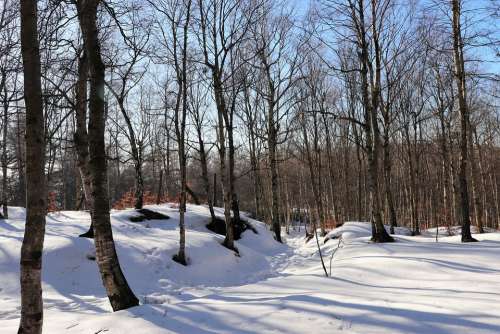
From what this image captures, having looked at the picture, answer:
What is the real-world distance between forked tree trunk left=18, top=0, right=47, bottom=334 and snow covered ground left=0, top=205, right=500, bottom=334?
0.72m

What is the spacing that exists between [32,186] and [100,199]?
1.73 metres

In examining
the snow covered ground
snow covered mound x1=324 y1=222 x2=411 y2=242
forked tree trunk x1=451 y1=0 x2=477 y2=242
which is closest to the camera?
the snow covered ground

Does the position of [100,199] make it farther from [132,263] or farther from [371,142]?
[371,142]

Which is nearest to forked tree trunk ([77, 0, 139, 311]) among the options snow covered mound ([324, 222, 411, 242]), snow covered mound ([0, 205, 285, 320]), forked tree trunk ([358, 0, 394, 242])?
snow covered mound ([0, 205, 285, 320])

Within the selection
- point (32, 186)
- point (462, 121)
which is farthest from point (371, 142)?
point (32, 186)

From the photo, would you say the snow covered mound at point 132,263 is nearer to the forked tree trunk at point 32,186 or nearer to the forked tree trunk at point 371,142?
the forked tree trunk at point 32,186

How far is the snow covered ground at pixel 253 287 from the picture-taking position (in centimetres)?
407

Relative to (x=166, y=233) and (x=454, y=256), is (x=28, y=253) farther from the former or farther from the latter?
(x=166, y=233)

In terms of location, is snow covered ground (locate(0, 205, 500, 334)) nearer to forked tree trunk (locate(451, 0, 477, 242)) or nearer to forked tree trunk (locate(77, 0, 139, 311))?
forked tree trunk (locate(77, 0, 139, 311))

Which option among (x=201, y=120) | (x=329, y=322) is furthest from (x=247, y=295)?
(x=201, y=120)

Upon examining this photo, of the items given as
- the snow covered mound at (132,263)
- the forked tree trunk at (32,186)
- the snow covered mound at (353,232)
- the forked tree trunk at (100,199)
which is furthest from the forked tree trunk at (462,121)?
the forked tree trunk at (32,186)

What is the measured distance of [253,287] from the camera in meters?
7.51

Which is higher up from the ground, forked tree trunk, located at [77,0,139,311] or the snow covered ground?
forked tree trunk, located at [77,0,139,311]

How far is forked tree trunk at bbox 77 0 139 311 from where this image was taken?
5.55 m
